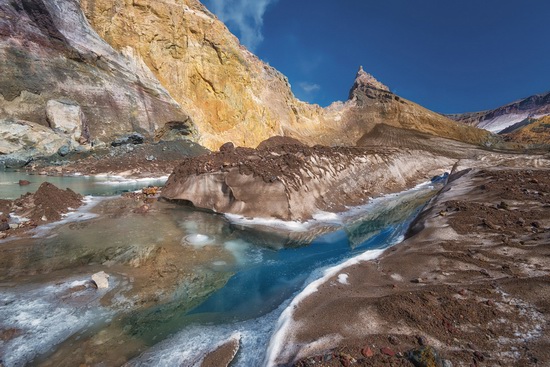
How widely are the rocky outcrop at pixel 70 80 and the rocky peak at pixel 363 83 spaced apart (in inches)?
2030

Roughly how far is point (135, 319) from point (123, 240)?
392 centimetres

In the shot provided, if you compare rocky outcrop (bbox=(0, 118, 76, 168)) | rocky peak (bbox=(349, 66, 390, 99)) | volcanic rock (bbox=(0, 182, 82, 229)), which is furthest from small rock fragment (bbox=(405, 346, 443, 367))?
rocky peak (bbox=(349, 66, 390, 99))

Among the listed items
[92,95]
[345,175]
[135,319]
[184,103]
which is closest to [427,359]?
[135,319]

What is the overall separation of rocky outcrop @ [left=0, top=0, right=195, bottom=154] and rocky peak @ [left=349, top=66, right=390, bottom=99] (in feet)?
169

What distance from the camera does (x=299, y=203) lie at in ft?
35.1

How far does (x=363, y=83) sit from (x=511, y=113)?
2647 inches

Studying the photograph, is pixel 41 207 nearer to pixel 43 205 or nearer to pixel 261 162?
pixel 43 205

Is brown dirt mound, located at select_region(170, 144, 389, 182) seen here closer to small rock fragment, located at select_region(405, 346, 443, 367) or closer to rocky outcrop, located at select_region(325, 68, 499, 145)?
small rock fragment, located at select_region(405, 346, 443, 367)

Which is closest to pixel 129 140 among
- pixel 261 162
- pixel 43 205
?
pixel 43 205

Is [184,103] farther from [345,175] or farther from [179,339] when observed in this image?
[179,339]

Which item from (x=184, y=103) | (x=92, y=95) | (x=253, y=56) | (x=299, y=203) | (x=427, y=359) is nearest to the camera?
(x=427, y=359)

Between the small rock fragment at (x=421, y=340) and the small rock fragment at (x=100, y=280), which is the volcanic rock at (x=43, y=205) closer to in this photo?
the small rock fragment at (x=100, y=280)

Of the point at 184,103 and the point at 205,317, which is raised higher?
the point at 184,103

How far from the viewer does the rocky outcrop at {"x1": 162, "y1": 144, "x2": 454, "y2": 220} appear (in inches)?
A: 419
